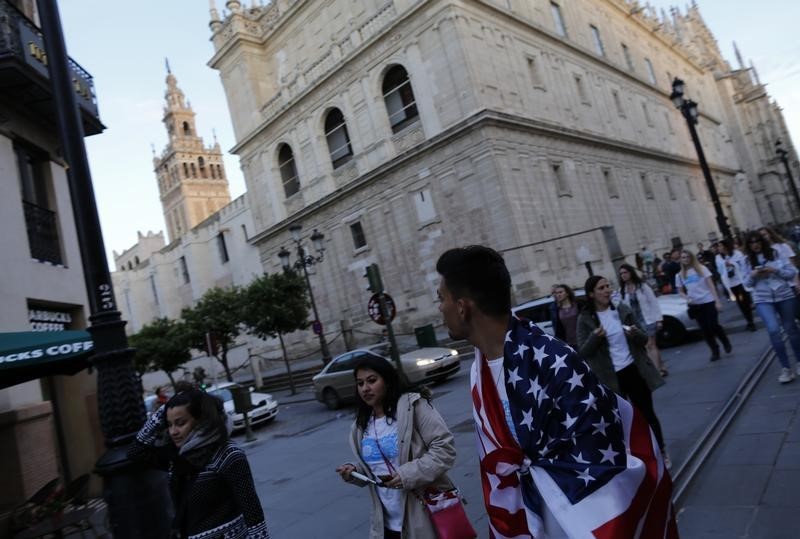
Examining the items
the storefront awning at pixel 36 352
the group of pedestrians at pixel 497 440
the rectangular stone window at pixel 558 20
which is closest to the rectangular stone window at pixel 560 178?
the rectangular stone window at pixel 558 20

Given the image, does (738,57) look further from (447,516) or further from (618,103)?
(447,516)

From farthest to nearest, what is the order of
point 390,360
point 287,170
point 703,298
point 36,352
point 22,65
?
point 287,170 → point 390,360 → point 703,298 → point 22,65 → point 36,352

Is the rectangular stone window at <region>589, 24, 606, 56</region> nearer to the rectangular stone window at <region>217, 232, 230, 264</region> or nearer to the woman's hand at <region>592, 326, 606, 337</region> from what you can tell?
the rectangular stone window at <region>217, 232, 230, 264</region>

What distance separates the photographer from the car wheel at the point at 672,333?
11.6m

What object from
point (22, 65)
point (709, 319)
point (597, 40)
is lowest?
point (709, 319)

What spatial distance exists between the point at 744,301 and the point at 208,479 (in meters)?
11.5

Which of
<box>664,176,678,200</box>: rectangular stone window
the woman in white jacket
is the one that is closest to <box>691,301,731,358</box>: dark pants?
the woman in white jacket

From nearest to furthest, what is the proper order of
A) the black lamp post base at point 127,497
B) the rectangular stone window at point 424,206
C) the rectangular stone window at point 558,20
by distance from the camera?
the black lamp post base at point 127,497, the rectangular stone window at point 424,206, the rectangular stone window at point 558,20

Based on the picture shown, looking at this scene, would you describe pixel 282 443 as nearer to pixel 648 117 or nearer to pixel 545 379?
pixel 545 379

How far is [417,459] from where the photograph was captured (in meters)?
2.84

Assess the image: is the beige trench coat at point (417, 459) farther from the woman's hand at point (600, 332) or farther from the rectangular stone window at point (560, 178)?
the rectangular stone window at point (560, 178)

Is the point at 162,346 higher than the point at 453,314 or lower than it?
higher

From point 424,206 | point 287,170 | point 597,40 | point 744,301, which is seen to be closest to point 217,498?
point 744,301

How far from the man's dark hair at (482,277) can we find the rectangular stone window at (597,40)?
124 ft
